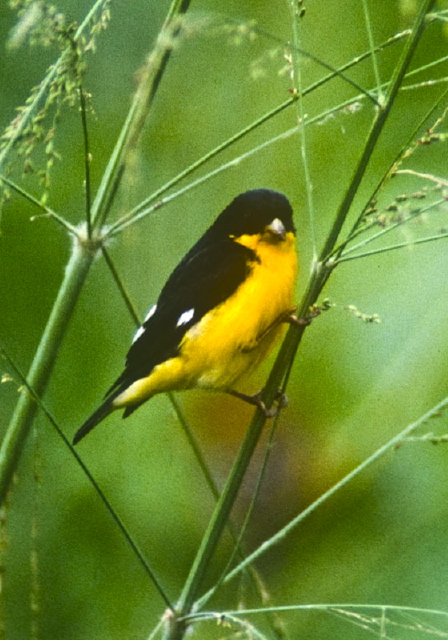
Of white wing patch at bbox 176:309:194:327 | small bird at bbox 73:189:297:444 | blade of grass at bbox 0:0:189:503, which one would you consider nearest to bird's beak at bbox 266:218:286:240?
small bird at bbox 73:189:297:444

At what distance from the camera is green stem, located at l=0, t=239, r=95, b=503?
27.1 inches

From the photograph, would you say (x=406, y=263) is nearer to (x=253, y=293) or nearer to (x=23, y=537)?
(x=253, y=293)

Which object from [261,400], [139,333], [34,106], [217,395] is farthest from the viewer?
[217,395]

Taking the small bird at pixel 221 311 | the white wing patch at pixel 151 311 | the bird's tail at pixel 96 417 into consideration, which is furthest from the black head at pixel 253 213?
the bird's tail at pixel 96 417

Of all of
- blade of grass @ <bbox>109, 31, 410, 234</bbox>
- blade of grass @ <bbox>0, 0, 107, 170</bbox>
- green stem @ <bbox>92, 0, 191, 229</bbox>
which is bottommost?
blade of grass @ <bbox>109, 31, 410, 234</bbox>

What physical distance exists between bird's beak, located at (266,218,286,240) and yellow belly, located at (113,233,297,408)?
0.02m

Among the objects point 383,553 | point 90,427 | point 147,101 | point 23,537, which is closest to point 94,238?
point 147,101

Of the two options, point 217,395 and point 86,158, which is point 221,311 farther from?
point 86,158

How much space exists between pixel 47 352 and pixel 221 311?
225 millimetres

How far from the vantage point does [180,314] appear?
88cm

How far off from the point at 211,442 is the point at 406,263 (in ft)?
1.02

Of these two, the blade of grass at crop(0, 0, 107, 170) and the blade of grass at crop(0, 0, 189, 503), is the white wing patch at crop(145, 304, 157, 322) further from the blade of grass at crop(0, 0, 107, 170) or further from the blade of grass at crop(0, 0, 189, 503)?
the blade of grass at crop(0, 0, 107, 170)

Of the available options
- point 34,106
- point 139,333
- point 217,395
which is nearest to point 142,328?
point 139,333

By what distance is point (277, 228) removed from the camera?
886 mm
